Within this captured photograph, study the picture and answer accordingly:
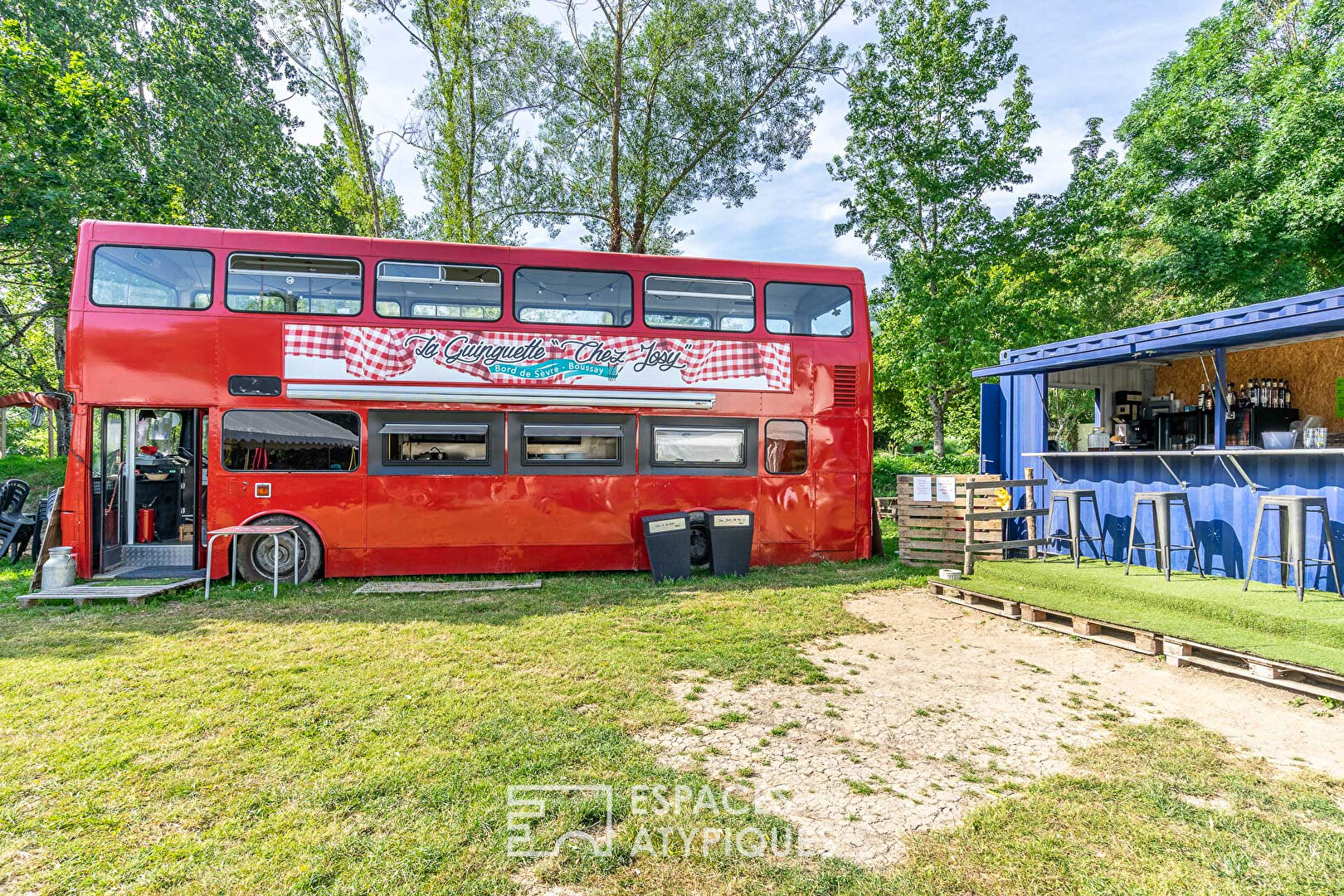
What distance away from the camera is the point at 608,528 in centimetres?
815

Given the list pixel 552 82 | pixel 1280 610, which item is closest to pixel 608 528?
pixel 1280 610

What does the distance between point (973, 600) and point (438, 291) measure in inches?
288

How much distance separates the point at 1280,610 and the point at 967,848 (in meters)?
4.15

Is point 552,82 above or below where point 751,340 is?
above

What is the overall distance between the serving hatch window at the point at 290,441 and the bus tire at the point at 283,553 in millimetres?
693

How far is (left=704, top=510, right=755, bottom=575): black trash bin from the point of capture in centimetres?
810

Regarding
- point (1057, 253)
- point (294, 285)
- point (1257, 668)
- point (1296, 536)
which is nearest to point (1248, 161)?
point (1057, 253)

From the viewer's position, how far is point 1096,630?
17.7 feet

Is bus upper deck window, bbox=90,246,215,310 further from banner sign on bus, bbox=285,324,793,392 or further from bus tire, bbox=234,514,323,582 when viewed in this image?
bus tire, bbox=234,514,323,582

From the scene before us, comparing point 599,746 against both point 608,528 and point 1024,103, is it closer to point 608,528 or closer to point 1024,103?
point 608,528

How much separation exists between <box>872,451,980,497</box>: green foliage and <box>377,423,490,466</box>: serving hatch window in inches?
444

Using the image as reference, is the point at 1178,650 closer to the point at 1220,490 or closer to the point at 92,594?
the point at 1220,490

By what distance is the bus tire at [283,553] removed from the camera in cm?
748

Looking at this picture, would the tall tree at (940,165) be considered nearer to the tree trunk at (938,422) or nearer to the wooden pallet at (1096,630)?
the tree trunk at (938,422)
